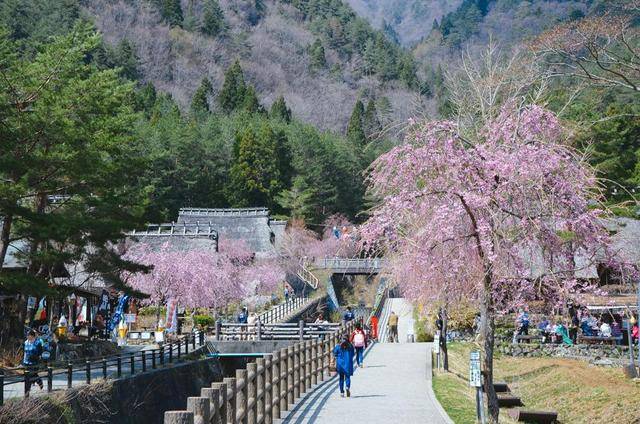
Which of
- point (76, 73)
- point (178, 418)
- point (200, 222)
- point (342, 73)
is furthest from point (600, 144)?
point (342, 73)

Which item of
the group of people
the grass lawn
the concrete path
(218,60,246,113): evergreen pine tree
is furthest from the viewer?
(218,60,246,113): evergreen pine tree

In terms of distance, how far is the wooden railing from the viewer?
9164mm

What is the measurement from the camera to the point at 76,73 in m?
27.2

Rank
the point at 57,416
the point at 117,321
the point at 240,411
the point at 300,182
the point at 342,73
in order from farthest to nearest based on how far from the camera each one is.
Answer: the point at 342,73, the point at 300,182, the point at 117,321, the point at 57,416, the point at 240,411

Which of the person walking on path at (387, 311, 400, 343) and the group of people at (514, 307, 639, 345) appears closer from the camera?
the group of people at (514, 307, 639, 345)

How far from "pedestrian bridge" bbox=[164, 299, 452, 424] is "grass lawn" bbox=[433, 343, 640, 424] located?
643mm

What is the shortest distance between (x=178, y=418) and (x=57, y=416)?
956 cm

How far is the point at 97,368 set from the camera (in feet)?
65.2

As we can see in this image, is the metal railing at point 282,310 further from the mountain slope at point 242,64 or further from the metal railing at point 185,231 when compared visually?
the mountain slope at point 242,64

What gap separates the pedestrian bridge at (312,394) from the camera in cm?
1066

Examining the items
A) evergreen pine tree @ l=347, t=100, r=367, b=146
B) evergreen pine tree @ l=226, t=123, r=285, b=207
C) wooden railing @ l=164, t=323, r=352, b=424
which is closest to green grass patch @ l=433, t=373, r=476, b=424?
wooden railing @ l=164, t=323, r=352, b=424

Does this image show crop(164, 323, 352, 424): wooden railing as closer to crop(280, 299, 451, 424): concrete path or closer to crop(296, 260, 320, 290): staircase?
crop(280, 299, 451, 424): concrete path

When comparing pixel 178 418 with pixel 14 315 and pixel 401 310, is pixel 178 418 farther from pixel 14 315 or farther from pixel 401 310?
pixel 401 310

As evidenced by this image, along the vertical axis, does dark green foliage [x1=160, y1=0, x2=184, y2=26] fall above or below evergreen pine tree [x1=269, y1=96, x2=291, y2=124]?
above
